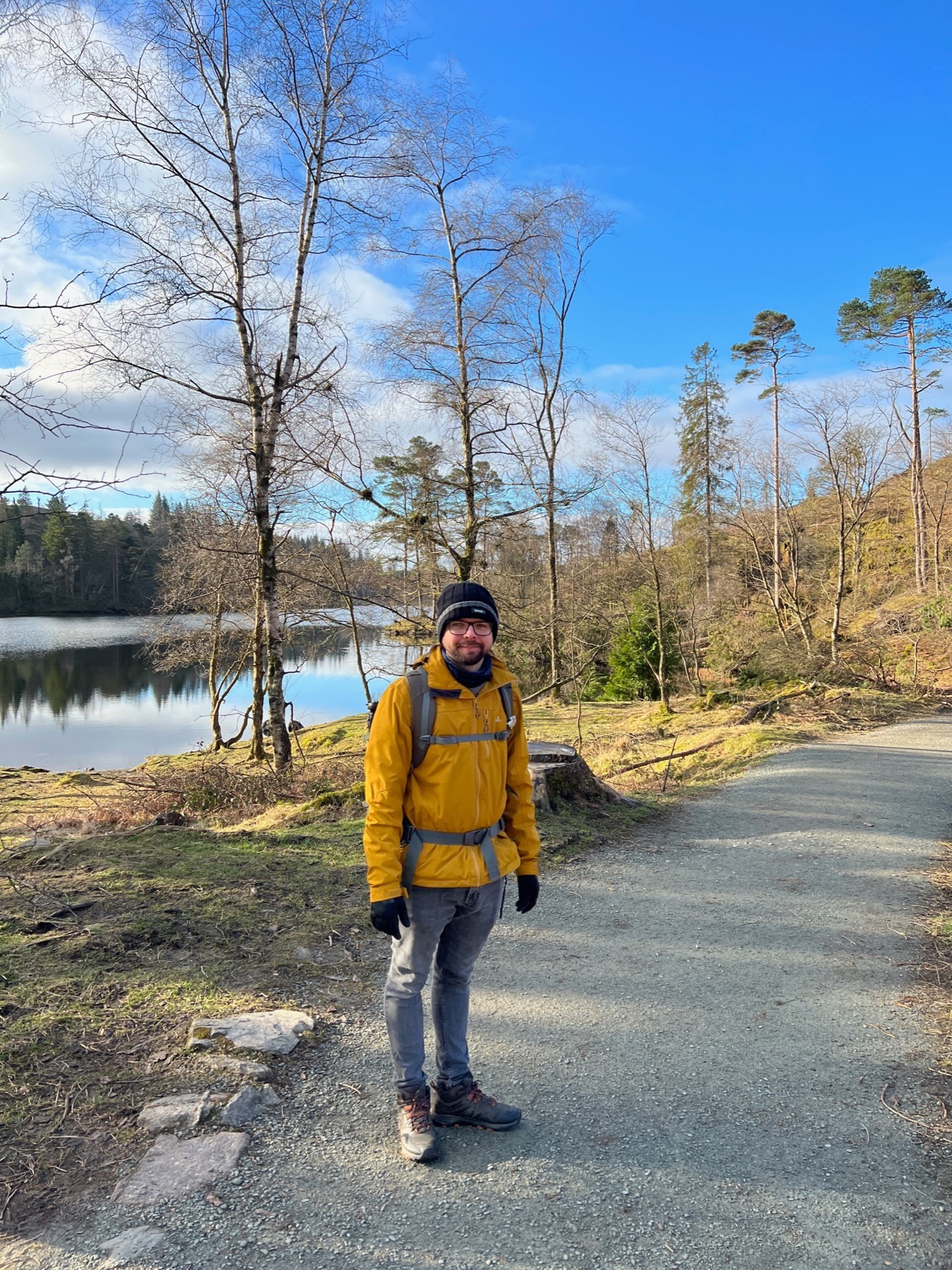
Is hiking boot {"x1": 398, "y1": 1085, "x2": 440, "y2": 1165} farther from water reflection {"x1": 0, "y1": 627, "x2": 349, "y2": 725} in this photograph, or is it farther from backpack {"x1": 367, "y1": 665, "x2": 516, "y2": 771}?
water reflection {"x1": 0, "y1": 627, "x2": 349, "y2": 725}

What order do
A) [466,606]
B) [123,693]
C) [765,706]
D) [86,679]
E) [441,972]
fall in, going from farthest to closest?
[86,679] < [123,693] < [765,706] < [441,972] < [466,606]

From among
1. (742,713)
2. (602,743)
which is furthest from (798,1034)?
(742,713)

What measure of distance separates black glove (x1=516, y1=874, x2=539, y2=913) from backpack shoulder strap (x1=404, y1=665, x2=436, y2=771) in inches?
28.2

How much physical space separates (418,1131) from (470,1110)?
0.75 feet

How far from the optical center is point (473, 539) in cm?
1152

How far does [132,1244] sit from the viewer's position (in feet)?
7.13

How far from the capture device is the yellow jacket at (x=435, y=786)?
2688mm

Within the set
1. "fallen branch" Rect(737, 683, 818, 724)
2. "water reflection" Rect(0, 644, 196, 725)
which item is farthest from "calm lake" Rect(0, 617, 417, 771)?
"fallen branch" Rect(737, 683, 818, 724)

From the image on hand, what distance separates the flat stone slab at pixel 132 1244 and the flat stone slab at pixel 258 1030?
96cm

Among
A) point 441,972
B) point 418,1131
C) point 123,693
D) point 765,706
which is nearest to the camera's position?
point 418,1131

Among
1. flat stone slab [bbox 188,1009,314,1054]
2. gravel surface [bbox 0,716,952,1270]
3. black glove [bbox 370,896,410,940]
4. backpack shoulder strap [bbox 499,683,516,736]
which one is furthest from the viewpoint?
flat stone slab [bbox 188,1009,314,1054]

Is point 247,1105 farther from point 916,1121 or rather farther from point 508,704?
point 916,1121

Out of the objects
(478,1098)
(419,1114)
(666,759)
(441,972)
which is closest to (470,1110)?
(478,1098)

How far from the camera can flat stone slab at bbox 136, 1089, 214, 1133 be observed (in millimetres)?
2709
